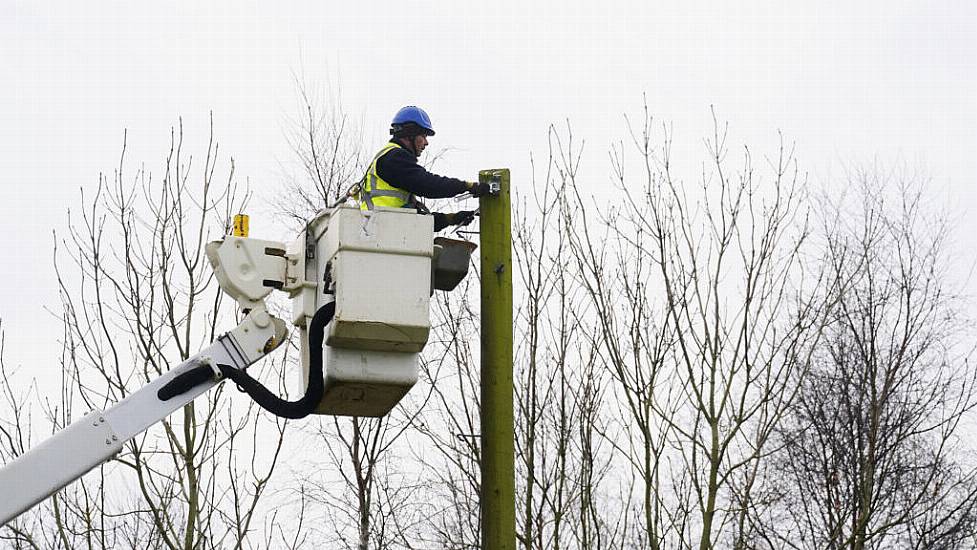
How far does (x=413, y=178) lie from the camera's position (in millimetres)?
5828

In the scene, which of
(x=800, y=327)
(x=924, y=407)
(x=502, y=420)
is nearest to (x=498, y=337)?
(x=502, y=420)

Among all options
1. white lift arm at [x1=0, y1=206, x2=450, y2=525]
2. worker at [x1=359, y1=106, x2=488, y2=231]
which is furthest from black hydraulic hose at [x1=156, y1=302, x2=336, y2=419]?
worker at [x1=359, y1=106, x2=488, y2=231]

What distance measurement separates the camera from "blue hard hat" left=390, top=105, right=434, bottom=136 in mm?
6316

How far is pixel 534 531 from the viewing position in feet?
30.7

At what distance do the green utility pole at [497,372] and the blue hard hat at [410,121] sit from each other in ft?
2.60

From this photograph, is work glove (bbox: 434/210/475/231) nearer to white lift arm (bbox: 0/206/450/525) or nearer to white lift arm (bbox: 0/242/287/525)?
white lift arm (bbox: 0/206/450/525)

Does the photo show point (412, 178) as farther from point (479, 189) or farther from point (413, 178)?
point (479, 189)

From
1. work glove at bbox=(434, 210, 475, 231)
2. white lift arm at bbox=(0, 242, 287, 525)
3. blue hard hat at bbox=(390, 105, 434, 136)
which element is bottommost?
white lift arm at bbox=(0, 242, 287, 525)

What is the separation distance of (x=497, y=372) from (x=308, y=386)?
0.84 m

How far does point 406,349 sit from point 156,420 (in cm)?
109

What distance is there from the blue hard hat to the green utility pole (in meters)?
0.79

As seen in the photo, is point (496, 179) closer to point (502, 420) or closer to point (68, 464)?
point (502, 420)

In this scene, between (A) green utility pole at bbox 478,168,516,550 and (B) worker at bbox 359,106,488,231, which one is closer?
(A) green utility pole at bbox 478,168,516,550

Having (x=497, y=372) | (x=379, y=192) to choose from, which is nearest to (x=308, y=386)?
(x=497, y=372)
